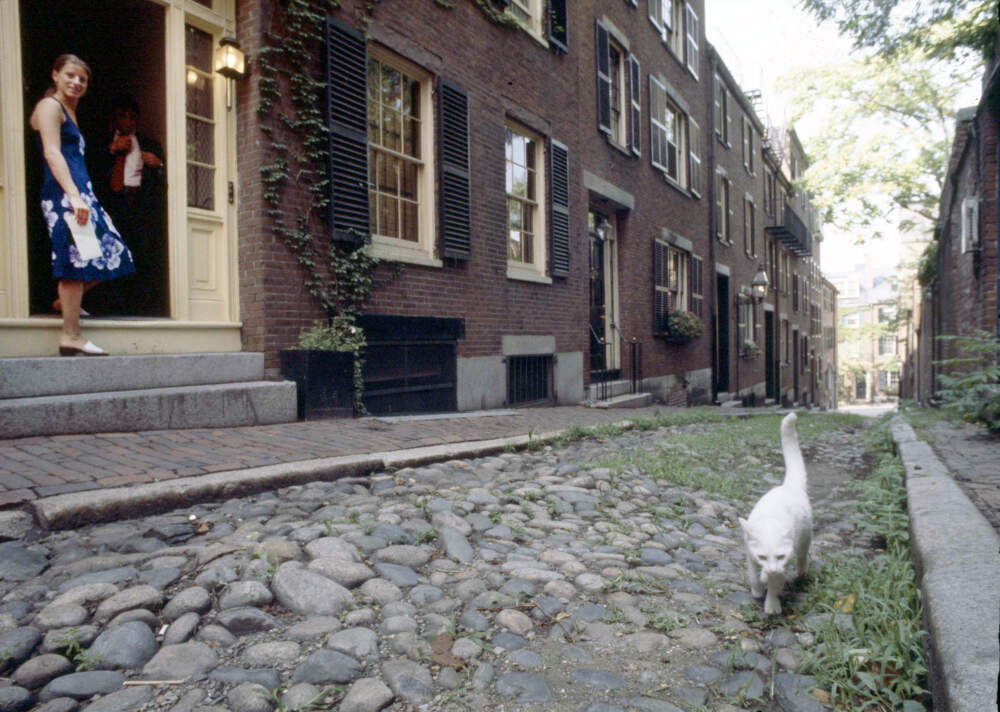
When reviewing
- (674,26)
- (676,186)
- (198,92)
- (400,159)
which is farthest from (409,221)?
(674,26)

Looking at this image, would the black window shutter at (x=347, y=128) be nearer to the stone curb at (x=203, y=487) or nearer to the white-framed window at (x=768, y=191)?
the stone curb at (x=203, y=487)

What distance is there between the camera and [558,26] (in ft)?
33.4

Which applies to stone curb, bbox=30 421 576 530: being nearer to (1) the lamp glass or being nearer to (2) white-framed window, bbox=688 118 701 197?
(1) the lamp glass

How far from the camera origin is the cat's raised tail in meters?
2.83

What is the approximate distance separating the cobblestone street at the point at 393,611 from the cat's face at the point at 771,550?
0.27 metres

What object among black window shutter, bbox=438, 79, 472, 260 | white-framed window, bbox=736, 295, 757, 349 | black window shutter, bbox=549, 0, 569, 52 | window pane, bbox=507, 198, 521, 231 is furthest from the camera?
white-framed window, bbox=736, 295, 757, 349

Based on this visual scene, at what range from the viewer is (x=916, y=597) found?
8.26 ft

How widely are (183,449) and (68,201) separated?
206cm

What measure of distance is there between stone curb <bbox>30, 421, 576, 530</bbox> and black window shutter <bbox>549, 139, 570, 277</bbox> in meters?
5.64

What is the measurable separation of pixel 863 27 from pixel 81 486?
12.4 m

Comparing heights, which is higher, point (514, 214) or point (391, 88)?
point (391, 88)

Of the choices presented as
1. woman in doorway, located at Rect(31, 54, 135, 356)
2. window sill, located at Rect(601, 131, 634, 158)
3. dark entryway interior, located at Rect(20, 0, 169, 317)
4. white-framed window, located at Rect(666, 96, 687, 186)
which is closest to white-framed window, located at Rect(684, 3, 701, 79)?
white-framed window, located at Rect(666, 96, 687, 186)

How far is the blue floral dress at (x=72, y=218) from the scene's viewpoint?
467 cm

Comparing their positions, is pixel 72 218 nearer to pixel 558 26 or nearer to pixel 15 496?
pixel 15 496
